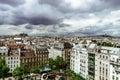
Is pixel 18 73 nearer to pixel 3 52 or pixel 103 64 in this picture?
pixel 3 52

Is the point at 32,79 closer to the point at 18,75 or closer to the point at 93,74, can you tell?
the point at 18,75

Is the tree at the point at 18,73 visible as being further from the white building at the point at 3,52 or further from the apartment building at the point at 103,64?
the apartment building at the point at 103,64

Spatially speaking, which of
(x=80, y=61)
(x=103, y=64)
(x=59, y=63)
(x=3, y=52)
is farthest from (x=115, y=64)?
(x=3, y=52)

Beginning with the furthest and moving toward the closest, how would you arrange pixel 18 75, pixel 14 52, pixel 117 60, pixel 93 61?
pixel 14 52, pixel 18 75, pixel 93 61, pixel 117 60

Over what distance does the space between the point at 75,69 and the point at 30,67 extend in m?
31.8

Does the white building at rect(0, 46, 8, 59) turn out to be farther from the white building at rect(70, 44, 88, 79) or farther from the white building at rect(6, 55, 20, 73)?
the white building at rect(70, 44, 88, 79)

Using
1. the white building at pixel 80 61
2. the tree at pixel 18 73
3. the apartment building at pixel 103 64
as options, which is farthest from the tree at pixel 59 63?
the apartment building at pixel 103 64

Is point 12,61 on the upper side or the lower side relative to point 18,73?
upper

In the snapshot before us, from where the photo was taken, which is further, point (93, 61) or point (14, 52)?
point (14, 52)

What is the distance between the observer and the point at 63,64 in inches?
5177

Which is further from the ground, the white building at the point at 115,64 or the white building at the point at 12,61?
the white building at the point at 115,64

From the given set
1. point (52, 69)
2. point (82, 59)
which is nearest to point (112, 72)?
point (82, 59)

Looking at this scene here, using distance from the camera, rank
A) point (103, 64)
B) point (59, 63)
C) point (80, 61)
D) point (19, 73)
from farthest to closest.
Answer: point (59, 63), point (80, 61), point (19, 73), point (103, 64)

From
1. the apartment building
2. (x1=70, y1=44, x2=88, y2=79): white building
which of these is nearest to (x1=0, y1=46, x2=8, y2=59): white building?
(x1=70, y1=44, x2=88, y2=79): white building
